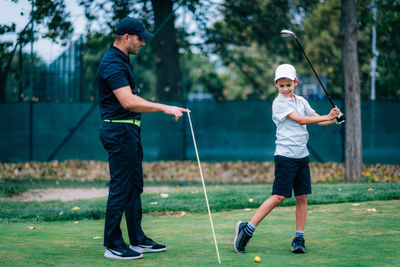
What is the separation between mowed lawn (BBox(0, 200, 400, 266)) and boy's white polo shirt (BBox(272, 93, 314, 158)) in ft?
2.80

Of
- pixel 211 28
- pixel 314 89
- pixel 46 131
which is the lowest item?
pixel 46 131

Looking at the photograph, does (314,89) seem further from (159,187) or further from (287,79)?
(287,79)

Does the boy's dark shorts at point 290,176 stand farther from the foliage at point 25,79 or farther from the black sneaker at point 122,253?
the foliage at point 25,79

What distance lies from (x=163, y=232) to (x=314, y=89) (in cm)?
1215

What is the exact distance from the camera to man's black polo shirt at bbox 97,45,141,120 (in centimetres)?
436

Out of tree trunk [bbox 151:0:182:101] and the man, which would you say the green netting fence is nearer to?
tree trunk [bbox 151:0:182:101]

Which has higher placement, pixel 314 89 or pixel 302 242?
pixel 314 89

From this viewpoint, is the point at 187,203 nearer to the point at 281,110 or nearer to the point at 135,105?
the point at 281,110

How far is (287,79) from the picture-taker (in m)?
4.66

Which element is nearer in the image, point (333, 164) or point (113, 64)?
point (113, 64)

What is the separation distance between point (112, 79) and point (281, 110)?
1.50 metres

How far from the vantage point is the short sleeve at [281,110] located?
4637mm

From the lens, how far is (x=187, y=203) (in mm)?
8109

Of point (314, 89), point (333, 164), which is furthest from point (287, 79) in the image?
point (314, 89)
